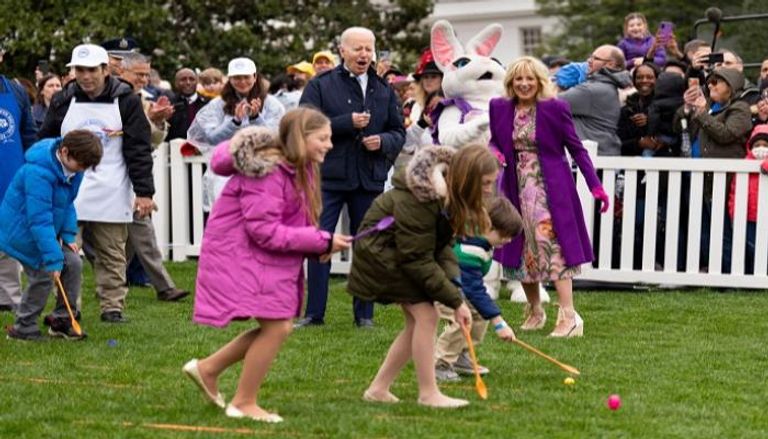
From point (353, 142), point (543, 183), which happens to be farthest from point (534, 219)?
point (353, 142)

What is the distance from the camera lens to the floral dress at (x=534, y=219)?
1066 centimetres

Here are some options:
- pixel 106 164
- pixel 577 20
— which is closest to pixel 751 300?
pixel 106 164

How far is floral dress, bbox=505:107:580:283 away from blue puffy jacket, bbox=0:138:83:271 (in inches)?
118

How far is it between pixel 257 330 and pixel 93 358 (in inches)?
91.4

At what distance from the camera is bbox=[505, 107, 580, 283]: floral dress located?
10.7 m

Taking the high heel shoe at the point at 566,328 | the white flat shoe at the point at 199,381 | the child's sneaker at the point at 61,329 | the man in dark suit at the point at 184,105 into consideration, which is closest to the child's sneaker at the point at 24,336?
the child's sneaker at the point at 61,329

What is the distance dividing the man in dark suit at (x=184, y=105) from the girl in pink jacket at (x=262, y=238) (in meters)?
8.52

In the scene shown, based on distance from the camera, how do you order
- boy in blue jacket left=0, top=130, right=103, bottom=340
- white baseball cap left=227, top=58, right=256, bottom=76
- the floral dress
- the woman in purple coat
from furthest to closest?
white baseball cap left=227, top=58, right=256, bottom=76
the floral dress
the woman in purple coat
boy in blue jacket left=0, top=130, right=103, bottom=340

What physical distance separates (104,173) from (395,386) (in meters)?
3.76

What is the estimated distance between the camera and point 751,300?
12.7m

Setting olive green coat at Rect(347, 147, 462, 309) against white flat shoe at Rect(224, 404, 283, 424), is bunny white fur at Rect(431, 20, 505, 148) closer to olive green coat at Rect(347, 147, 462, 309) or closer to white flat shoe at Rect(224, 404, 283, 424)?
olive green coat at Rect(347, 147, 462, 309)

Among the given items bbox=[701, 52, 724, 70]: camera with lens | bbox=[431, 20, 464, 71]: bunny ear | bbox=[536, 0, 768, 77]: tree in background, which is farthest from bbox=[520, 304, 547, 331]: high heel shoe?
bbox=[536, 0, 768, 77]: tree in background

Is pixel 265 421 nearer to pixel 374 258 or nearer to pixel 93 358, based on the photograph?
pixel 374 258

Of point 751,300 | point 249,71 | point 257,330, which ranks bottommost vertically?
point 751,300
